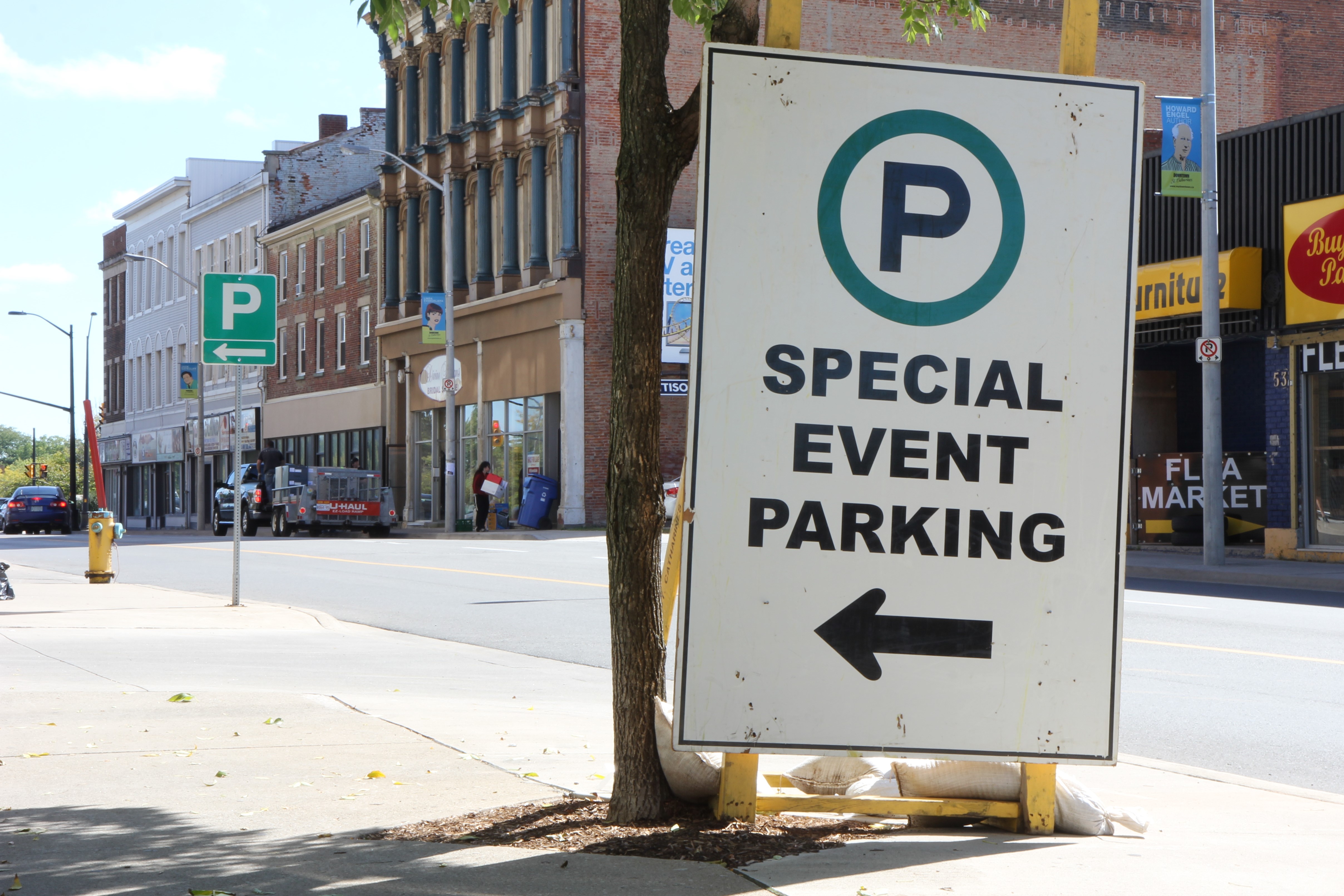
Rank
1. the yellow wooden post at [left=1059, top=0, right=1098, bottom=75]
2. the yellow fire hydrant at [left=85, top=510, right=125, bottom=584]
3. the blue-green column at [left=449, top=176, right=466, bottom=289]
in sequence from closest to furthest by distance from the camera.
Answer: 1. the yellow wooden post at [left=1059, top=0, right=1098, bottom=75]
2. the yellow fire hydrant at [left=85, top=510, right=125, bottom=584]
3. the blue-green column at [left=449, top=176, right=466, bottom=289]

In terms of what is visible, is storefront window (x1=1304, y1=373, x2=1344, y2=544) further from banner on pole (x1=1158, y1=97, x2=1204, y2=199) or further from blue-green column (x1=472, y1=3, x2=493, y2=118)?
blue-green column (x1=472, y1=3, x2=493, y2=118)

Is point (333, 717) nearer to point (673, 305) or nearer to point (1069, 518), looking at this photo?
point (1069, 518)

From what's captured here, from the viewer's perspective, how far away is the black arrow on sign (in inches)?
188

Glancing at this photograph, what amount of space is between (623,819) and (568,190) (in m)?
34.5

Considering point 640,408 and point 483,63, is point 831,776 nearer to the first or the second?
point 640,408

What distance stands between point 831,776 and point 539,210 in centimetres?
3562

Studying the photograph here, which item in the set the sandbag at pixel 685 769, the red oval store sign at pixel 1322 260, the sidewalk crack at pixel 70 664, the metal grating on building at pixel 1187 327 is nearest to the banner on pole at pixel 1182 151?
the red oval store sign at pixel 1322 260

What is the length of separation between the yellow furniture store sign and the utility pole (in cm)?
20

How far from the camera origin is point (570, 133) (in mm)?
38906

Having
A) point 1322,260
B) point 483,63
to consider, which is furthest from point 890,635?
point 483,63

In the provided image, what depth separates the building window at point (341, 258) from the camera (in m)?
53.3

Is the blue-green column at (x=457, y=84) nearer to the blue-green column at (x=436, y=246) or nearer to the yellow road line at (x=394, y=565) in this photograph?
the blue-green column at (x=436, y=246)

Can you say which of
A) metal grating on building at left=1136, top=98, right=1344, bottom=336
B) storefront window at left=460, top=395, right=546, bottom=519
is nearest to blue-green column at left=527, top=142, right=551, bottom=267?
storefront window at left=460, top=395, right=546, bottom=519

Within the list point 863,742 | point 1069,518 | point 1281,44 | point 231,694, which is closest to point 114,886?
point 863,742
